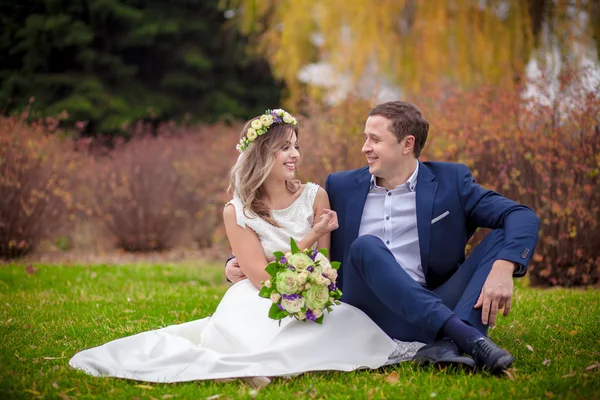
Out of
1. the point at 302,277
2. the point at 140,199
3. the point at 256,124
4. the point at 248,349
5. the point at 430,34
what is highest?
the point at 430,34

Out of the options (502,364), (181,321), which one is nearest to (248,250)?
(181,321)

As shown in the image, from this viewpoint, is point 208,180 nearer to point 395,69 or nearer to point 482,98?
point 395,69

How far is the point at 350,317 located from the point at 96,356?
4.78ft

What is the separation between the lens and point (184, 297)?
6254 millimetres

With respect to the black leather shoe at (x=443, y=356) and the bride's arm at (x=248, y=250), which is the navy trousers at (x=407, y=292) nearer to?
the black leather shoe at (x=443, y=356)

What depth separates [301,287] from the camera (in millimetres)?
3680

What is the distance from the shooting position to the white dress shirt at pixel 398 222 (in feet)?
13.9

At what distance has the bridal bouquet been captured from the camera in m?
3.67

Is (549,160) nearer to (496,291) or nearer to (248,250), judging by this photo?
(496,291)

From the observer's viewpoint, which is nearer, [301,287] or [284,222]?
[301,287]

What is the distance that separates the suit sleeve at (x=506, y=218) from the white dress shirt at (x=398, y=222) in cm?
32

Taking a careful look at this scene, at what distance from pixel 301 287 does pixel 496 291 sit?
3.40ft

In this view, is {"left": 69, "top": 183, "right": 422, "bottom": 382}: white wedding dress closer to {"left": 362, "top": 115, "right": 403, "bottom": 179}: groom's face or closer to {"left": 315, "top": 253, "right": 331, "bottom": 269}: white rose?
{"left": 315, "top": 253, "right": 331, "bottom": 269}: white rose

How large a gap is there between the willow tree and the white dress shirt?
243 inches
